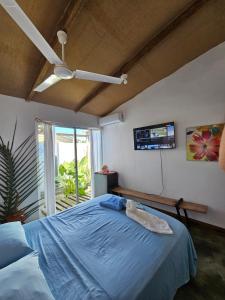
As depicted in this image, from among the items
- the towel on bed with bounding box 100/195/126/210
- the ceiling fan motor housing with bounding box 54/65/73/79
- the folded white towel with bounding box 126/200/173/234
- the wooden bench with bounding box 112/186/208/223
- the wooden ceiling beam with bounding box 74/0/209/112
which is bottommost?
the wooden bench with bounding box 112/186/208/223

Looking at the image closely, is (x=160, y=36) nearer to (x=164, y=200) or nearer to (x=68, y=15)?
(x=68, y=15)

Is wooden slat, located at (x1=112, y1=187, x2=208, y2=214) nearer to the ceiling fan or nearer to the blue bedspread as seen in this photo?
the blue bedspread

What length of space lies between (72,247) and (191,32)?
3123 mm

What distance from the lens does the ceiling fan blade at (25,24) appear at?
900 mm

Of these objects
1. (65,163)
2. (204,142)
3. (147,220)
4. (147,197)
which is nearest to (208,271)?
(147,220)

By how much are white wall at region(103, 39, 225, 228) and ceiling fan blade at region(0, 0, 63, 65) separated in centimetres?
241

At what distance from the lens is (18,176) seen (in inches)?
105

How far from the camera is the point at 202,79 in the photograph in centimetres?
267

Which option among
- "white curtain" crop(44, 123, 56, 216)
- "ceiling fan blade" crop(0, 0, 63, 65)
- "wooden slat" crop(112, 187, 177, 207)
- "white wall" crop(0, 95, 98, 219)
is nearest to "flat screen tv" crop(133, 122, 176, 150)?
"wooden slat" crop(112, 187, 177, 207)

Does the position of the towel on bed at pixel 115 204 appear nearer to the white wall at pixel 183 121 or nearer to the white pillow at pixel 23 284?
the white pillow at pixel 23 284

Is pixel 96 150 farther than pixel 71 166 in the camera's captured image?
Yes

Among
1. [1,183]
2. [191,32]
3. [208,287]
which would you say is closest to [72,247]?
[208,287]

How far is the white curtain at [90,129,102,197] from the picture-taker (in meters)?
4.33

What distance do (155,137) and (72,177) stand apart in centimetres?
249
